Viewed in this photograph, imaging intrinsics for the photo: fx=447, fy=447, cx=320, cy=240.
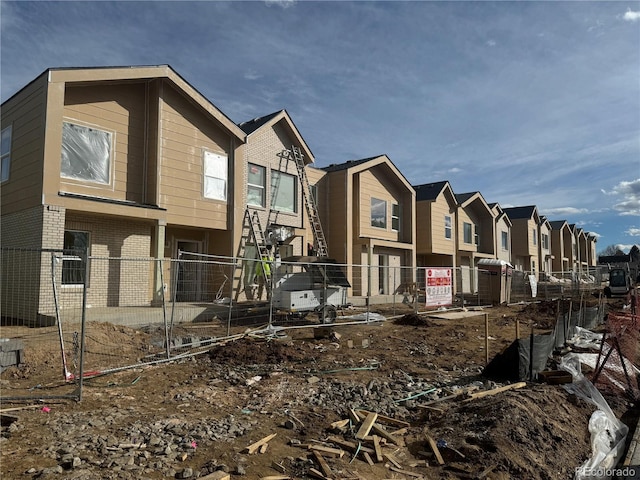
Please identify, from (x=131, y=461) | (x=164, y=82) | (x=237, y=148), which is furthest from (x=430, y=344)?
(x=164, y=82)

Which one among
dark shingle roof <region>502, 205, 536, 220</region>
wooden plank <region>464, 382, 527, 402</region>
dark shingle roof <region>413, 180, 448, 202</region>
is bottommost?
wooden plank <region>464, 382, 527, 402</region>

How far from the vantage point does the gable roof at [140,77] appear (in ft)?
40.2

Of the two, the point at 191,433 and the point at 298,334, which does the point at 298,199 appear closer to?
the point at 298,334

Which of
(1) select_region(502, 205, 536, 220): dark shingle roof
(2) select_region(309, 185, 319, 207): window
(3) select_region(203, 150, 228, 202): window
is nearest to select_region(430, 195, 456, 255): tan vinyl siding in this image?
Answer: (2) select_region(309, 185, 319, 207): window

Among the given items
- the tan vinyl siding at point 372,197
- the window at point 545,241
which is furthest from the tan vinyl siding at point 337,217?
the window at point 545,241

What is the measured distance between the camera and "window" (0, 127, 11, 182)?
13.4 m

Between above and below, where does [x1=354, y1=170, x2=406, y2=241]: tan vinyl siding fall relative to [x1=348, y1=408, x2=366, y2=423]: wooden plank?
above

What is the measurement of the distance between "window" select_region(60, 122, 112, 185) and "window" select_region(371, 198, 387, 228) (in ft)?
47.2

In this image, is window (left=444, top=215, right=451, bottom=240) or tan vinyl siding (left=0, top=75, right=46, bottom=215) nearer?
tan vinyl siding (left=0, top=75, right=46, bottom=215)

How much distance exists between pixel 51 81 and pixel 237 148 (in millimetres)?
6748

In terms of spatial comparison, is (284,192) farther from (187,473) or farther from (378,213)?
(187,473)

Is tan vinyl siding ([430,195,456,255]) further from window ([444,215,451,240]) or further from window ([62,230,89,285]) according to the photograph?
window ([62,230,89,285])

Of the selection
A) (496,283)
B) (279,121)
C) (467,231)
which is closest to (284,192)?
(279,121)

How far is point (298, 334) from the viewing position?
41.2ft
